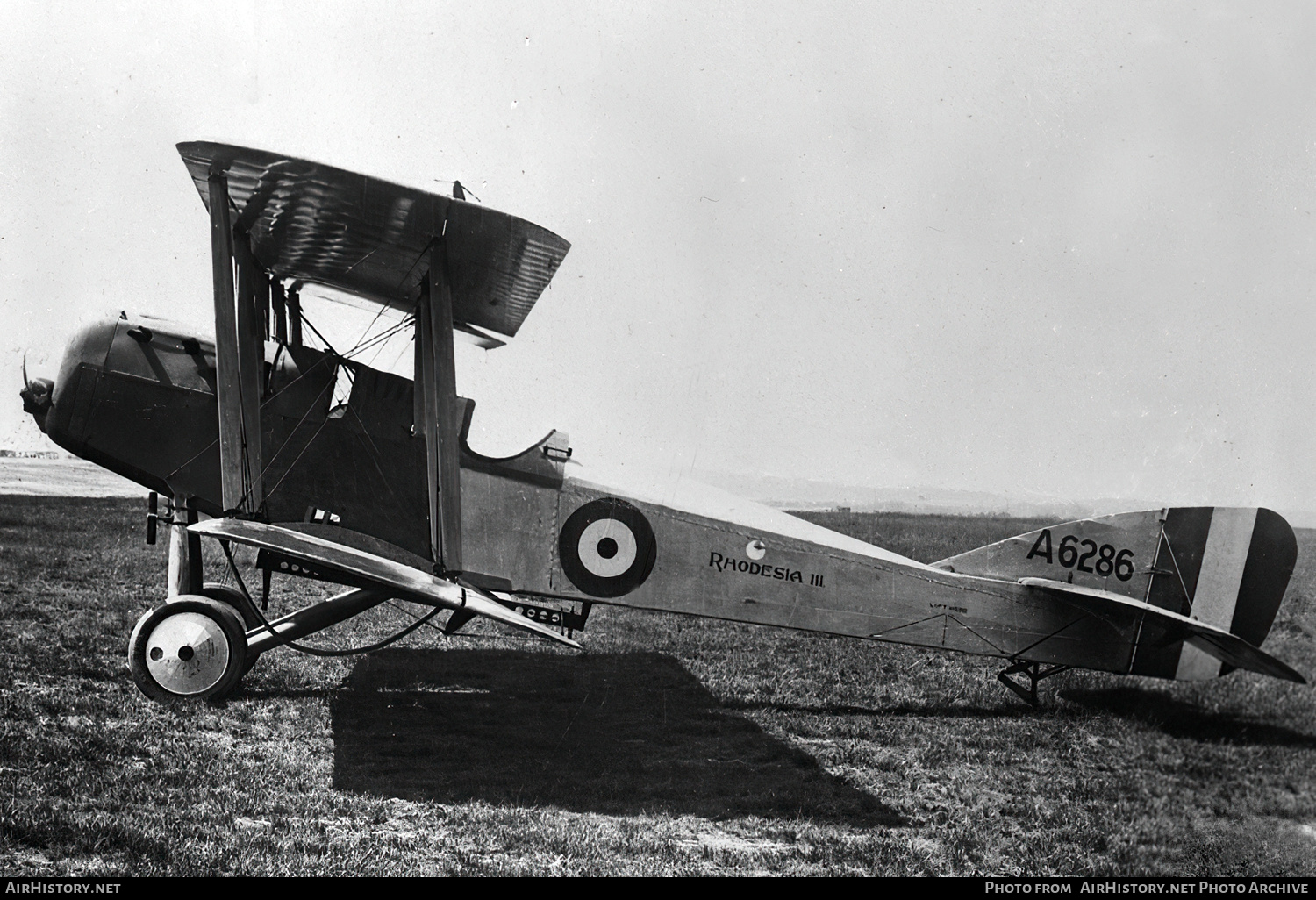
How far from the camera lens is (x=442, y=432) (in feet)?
15.0

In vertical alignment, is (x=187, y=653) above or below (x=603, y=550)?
below

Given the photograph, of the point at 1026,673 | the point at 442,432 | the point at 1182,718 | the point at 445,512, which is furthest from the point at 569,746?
the point at 1182,718

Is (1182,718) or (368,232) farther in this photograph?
(368,232)

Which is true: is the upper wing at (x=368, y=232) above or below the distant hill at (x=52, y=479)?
above

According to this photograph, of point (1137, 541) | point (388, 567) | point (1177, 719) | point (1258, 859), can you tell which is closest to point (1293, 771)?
point (1258, 859)

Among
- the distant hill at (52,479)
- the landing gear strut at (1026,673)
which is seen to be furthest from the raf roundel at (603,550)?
the distant hill at (52,479)

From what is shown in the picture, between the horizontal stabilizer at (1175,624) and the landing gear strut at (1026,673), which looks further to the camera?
the landing gear strut at (1026,673)

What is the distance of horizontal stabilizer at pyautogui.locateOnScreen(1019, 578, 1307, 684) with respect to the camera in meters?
4.07

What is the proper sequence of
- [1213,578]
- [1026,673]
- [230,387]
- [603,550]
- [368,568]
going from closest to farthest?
[368,568] < [230,387] < [1213,578] < [603,550] < [1026,673]

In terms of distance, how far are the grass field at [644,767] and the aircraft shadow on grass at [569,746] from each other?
0.07 feet

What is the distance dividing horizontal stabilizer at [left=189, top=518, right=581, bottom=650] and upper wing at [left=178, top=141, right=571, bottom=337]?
1.67m

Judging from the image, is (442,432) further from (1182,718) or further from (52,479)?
(52,479)

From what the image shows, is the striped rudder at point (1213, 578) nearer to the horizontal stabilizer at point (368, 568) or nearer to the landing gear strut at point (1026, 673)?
the landing gear strut at point (1026, 673)

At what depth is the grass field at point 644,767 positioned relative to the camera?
10.9 ft
